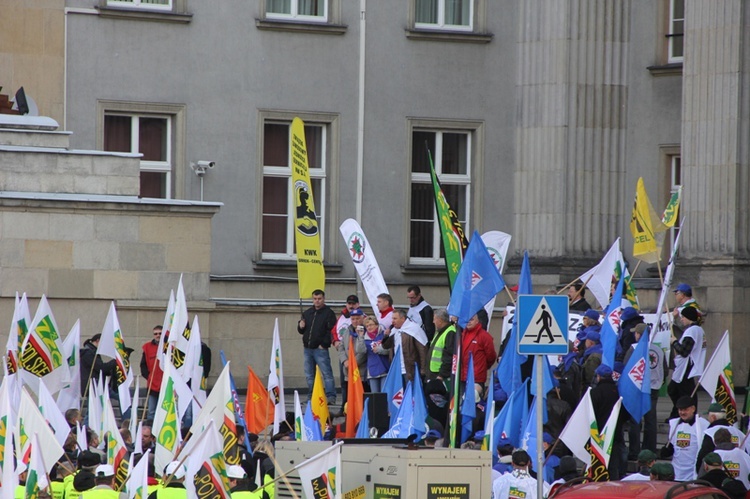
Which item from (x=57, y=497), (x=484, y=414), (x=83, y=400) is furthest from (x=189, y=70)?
(x=57, y=497)

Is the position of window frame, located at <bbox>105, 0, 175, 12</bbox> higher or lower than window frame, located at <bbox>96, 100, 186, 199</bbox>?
higher

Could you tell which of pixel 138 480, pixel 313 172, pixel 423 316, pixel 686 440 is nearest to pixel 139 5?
pixel 313 172

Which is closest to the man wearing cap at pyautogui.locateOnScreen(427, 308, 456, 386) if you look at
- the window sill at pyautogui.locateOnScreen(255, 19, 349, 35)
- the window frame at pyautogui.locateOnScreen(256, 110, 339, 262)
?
the window frame at pyautogui.locateOnScreen(256, 110, 339, 262)

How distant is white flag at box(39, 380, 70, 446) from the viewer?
55.0 ft

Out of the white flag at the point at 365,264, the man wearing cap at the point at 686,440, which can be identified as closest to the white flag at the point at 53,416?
the man wearing cap at the point at 686,440

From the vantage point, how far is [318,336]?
23.6 metres

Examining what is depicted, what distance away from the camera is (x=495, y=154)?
107 feet

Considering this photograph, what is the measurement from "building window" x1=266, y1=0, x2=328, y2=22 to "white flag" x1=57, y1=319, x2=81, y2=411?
11.6 metres

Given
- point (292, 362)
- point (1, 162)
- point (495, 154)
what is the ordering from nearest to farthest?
point (1, 162) → point (292, 362) → point (495, 154)

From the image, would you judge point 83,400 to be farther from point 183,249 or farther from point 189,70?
point 189,70

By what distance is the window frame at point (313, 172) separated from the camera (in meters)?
31.0

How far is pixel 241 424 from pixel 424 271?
547 inches

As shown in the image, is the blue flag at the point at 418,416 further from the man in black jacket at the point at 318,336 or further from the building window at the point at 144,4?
the building window at the point at 144,4

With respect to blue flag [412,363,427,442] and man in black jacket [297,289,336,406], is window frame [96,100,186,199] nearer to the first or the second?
man in black jacket [297,289,336,406]
